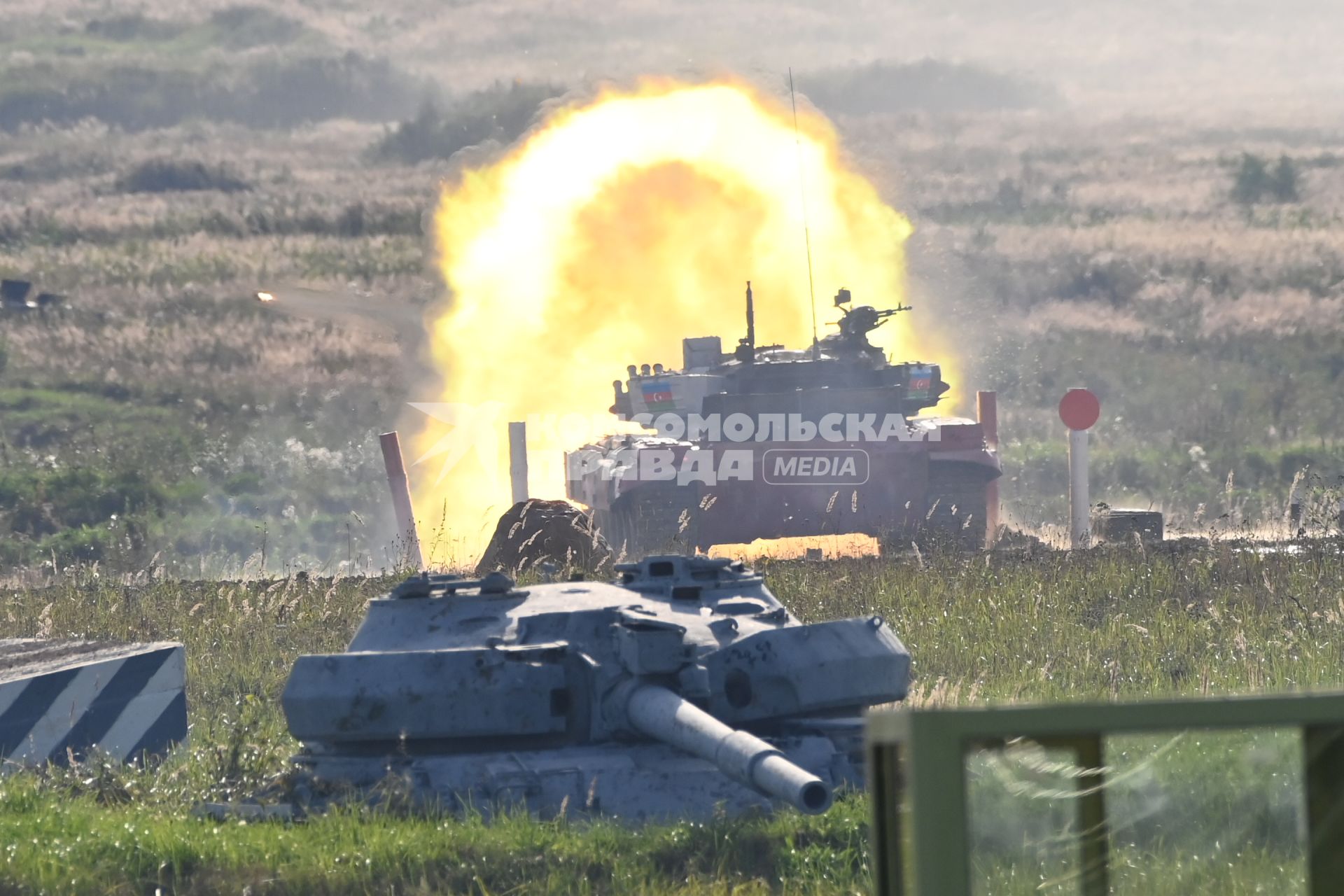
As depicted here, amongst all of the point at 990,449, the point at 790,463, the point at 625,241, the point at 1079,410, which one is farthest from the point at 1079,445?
the point at 625,241

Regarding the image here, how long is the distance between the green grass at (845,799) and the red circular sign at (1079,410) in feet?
8.67

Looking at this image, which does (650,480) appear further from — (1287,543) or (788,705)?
(788,705)

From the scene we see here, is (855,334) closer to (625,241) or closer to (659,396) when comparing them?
(659,396)

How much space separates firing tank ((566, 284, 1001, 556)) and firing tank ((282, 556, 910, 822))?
8.76 m

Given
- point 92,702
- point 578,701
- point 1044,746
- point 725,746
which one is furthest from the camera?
point 92,702

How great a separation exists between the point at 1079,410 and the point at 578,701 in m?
11.6

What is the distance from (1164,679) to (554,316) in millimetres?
17556

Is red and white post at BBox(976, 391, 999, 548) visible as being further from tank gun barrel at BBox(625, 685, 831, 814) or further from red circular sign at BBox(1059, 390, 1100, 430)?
tank gun barrel at BBox(625, 685, 831, 814)

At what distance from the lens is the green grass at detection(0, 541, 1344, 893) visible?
2842mm

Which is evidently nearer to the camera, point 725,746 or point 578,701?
point 725,746

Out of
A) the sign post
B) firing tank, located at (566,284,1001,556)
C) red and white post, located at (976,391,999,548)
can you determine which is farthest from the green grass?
red and white post, located at (976,391,999,548)

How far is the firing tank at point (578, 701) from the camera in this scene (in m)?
8.09

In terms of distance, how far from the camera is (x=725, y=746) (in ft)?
23.6

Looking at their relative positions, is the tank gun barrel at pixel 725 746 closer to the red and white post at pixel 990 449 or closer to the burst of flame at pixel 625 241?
the red and white post at pixel 990 449
